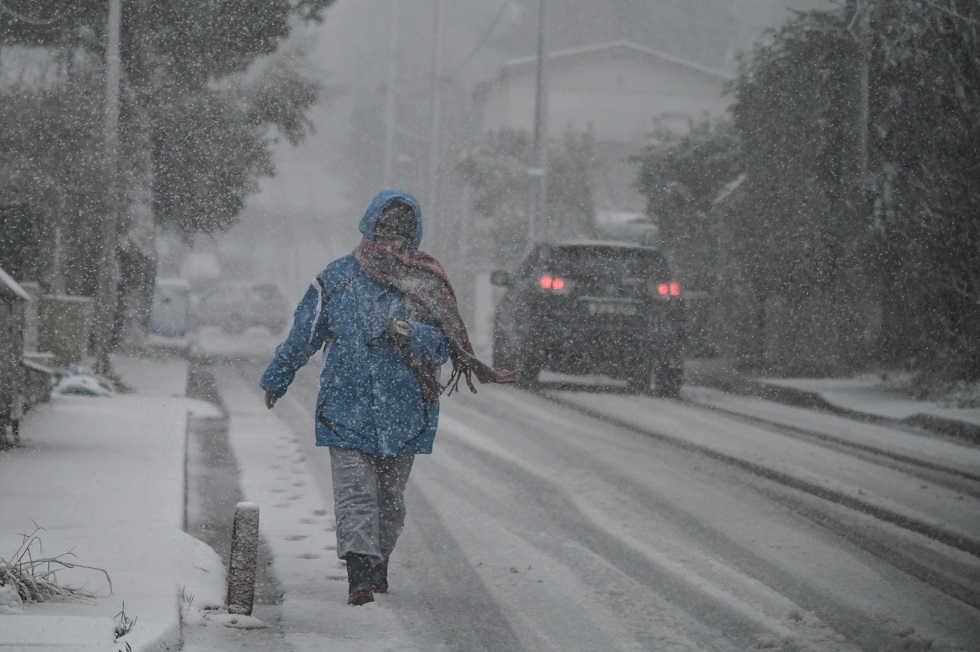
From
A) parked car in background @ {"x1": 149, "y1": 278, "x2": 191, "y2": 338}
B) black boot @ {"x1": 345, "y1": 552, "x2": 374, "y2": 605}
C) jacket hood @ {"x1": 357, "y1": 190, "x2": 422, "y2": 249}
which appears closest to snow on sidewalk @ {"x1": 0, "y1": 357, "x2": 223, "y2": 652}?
black boot @ {"x1": 345, "y1": 552, "x2": 374, "y2": 605}

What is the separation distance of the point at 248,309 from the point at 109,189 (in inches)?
806

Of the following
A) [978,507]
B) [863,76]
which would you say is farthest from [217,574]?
[863,76]

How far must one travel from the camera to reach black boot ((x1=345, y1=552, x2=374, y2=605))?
5.62 m

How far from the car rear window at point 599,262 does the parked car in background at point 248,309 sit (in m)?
20.3

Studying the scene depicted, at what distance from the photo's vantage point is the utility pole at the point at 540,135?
91.9 ft

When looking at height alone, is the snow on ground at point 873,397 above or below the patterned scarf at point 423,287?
below

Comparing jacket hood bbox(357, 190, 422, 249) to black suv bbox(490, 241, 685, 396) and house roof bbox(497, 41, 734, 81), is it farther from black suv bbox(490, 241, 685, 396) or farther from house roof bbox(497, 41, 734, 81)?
house roof bbox(497, 41, 734, 81)

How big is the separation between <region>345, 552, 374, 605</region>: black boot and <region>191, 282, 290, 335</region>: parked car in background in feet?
101

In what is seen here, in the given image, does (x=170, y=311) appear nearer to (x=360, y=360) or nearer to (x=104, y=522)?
(x=104, y=522)

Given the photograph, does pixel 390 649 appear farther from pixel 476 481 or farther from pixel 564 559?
pixel 476 481

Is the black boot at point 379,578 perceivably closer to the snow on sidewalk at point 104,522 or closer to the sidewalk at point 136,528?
the sidewalk at point 136,528

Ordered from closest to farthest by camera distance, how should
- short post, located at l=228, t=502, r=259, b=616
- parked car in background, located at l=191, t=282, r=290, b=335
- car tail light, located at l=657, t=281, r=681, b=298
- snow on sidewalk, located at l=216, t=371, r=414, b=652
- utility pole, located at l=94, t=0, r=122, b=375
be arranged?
snow on sidewalk, located at l=216, t=371, r=414, b=652, short post, located at l=228, t=502, r=259, b=616, utility pole, located at l=94, t=0, r=122, b=375, car tail light, located at l=657, t=281, r=681, b=298, parked car in background, located at l=191, t=282, r=290, b=335

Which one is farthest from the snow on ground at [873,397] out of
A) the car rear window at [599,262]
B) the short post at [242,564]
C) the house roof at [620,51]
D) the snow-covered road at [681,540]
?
the house roof at [620,51]

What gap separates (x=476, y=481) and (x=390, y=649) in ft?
14.7
